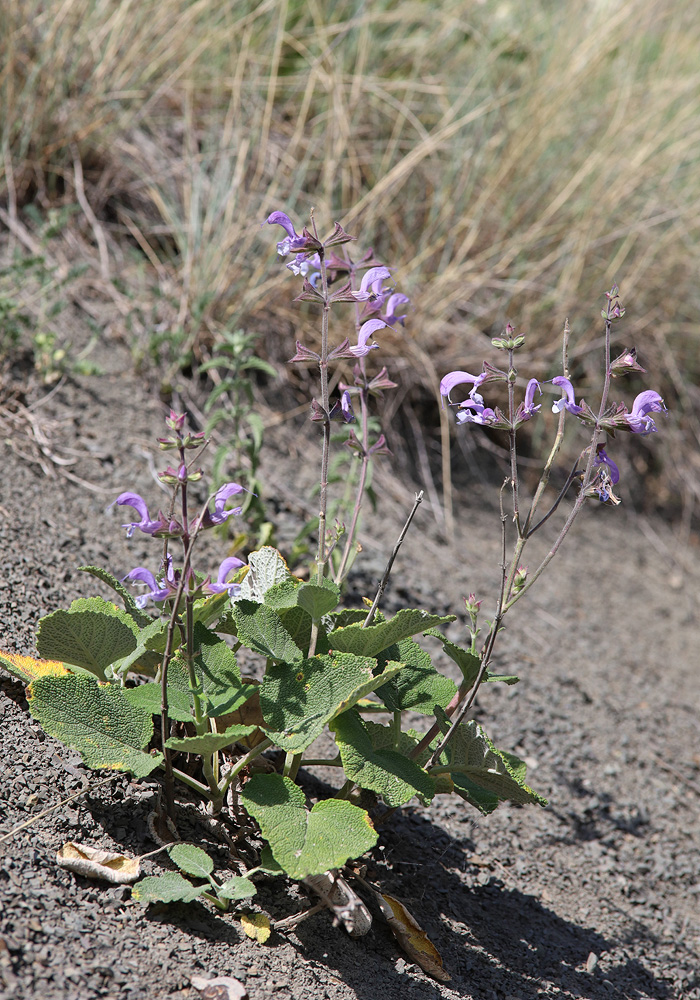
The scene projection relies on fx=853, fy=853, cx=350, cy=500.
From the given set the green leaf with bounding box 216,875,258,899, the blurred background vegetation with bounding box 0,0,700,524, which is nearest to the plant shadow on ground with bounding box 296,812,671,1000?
the green leaf with bounding box 216,875,258,899

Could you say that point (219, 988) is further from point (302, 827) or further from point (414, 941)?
point (414, 941)

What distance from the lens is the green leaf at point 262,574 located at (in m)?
1.59

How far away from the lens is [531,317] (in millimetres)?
3857

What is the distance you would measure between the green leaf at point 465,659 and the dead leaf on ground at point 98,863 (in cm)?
63

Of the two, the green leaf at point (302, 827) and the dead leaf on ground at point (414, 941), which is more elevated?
the green leaf at point (302, 827)

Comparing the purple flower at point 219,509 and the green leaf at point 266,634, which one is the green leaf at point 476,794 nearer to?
the green leaf at point 266,634

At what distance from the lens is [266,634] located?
1.45 m

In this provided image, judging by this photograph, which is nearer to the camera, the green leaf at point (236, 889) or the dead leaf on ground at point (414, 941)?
the green leaf at point (236, 889)

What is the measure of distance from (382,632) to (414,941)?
582mm

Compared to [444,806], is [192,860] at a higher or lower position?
higher

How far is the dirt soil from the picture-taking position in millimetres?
1326

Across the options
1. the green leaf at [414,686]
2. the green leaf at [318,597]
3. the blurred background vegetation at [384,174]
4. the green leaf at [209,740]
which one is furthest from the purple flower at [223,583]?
the blurred background vegetation at [384,174]

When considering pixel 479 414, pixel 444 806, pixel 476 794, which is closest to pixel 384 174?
pixel 479 414

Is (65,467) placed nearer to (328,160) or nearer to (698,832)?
(328,160)
